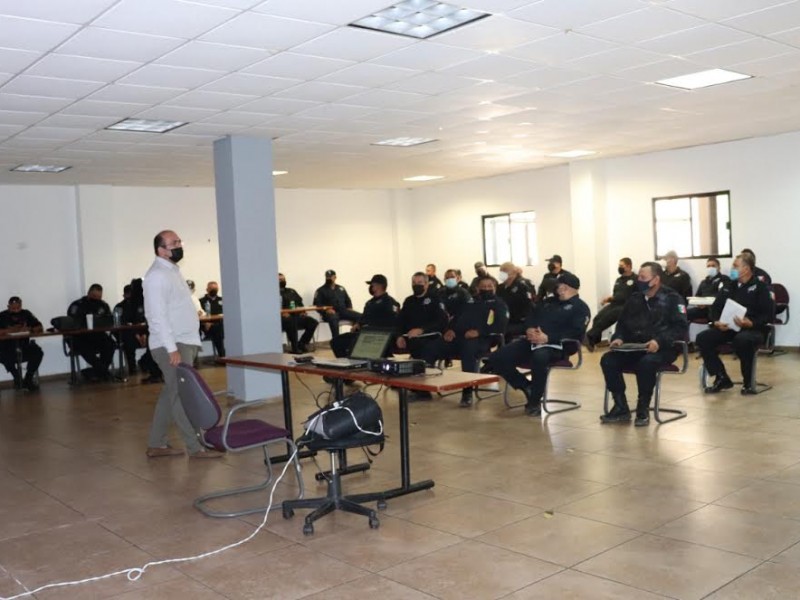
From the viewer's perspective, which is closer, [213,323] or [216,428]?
[216,428]

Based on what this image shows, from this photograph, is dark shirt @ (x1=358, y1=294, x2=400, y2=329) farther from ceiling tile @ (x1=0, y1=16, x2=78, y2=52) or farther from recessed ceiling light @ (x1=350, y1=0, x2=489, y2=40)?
ceiling tile @ (x1=0, y1=16, x2=78, y2=52)

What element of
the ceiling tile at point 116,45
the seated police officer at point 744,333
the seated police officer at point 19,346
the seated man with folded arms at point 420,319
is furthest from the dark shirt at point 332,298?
the ceiling tile at point 116,45

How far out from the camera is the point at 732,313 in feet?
25.3

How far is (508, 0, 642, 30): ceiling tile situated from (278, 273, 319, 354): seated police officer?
8.77 m

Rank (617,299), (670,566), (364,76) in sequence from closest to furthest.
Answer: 1. (670,566)
2. (364,76)
3. (617,299)

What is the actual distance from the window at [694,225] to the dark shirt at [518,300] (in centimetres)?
292

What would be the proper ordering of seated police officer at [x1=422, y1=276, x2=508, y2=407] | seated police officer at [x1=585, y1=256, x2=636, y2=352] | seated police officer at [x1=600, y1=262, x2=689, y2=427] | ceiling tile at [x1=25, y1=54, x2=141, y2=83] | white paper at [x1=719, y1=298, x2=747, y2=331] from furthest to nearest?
1. seated police officer at [x1=585, y1=256, x2=636, y2=352]
2. seated police officer at [x1=422, y1=276, x2=508, y2=407]
3. white paper at [x1=719, y1=298, x2=747, y2=331]
4. seated police officer at [x1=600, y1=262, x2=689, y2=427]
5. ceiling tile at [x1=25, y1=54, x2=141, y2=83]

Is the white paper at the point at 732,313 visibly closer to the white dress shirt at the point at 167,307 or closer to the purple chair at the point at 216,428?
the purple chair at the point at 216,428

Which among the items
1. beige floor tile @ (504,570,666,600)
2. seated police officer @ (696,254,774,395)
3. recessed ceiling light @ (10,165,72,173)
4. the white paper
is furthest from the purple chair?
recessed ceiling light @ (10,165,72,173)

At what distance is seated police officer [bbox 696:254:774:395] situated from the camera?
25.1ft

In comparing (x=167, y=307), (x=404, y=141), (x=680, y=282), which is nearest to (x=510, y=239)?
(x=680, y=282)

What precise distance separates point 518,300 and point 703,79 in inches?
153

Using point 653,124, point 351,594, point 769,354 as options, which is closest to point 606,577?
point 351,594

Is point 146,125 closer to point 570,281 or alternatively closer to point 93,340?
point 570,281
